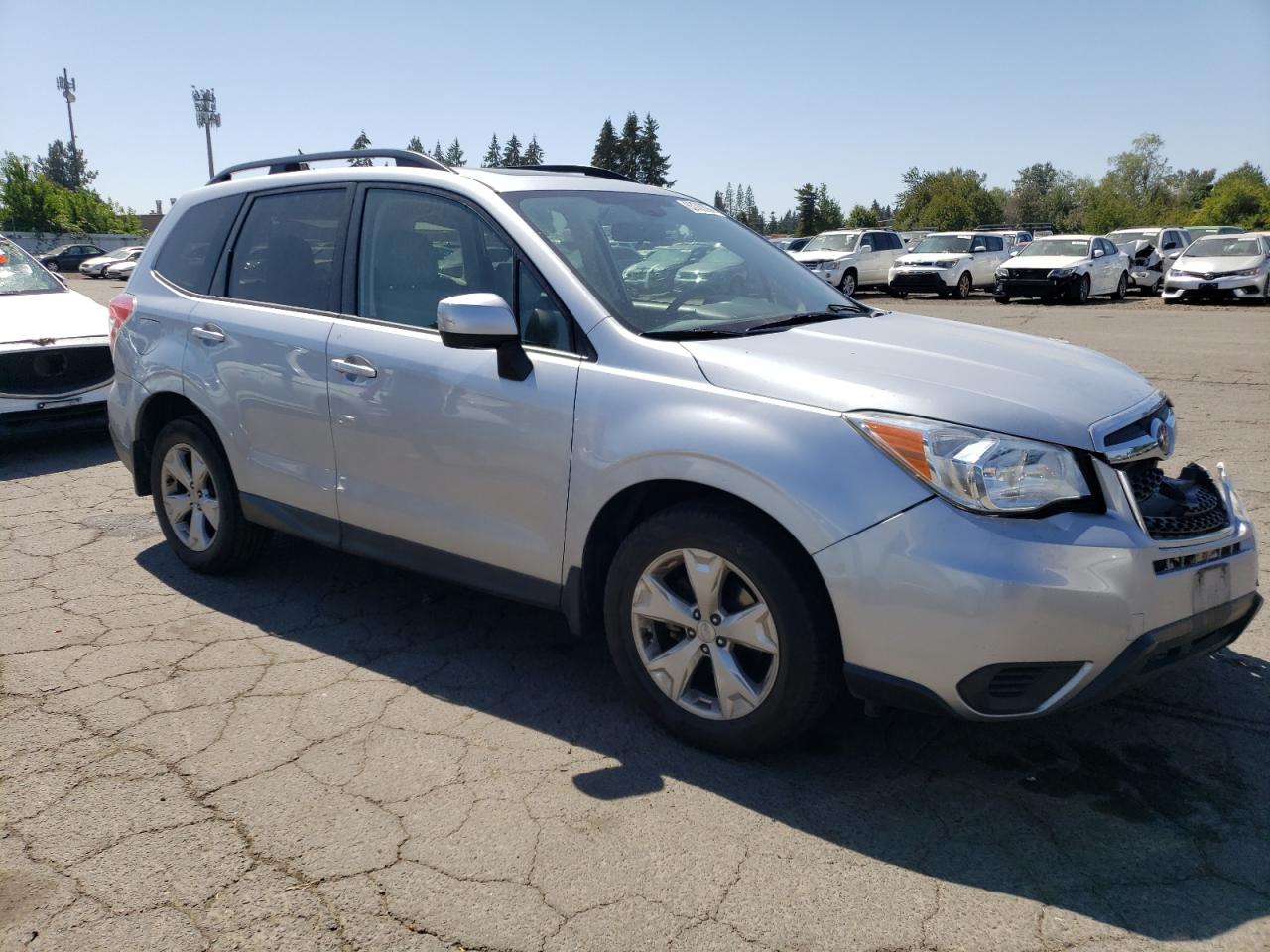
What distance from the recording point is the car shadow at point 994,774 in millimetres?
2668

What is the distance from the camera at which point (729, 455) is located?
9.96 feet

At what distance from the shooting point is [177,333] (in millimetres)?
4855

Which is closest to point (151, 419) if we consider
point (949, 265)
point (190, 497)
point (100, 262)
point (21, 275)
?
point (190, 497)

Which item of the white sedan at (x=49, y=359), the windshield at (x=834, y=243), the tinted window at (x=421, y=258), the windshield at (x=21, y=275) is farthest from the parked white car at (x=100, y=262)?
the tinted window at (x=421, y=258)

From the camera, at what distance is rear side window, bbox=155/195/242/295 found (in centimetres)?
491

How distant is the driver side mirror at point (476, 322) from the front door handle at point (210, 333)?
1.66 meters

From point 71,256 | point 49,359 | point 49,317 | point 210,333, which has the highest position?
point 210,333

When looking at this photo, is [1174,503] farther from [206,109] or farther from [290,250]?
[206,109]

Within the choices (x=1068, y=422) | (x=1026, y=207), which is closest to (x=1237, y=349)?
(x=1068, y=422)

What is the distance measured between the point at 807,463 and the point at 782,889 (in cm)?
112

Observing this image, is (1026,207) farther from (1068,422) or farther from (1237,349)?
(1068,422)

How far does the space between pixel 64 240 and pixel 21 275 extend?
63850 millimetres

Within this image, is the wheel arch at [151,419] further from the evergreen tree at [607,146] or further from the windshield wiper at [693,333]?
the evergreen tree at [607,146]

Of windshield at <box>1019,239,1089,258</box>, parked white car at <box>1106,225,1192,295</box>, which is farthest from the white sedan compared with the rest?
parked white car at <box>1106,225,1192,295</box>
